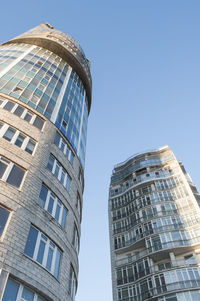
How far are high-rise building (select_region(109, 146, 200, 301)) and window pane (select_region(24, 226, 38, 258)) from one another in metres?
22.2

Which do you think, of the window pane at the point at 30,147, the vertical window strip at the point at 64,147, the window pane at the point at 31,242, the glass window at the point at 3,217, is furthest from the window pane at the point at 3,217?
the vertical window strip at the point at 64,147

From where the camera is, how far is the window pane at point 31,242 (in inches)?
451

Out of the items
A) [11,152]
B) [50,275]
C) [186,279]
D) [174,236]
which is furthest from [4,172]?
[174,236]

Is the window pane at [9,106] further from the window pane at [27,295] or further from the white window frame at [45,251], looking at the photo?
the window pane at [27,295]

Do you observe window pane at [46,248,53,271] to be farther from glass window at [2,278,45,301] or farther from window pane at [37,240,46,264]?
glass window at [2,278,45,301]

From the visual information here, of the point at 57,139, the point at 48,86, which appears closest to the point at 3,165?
the point at 57,139

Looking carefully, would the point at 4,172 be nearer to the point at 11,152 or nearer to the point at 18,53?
the point at 11,152

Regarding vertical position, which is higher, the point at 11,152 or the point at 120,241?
the point at 120,241

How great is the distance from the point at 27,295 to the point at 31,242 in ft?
7.19

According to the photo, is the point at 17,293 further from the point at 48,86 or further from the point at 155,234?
the point at 155,234

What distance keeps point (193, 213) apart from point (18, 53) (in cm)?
3029

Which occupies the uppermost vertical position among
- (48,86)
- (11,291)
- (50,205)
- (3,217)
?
(48,86)

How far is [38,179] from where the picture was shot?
48.1ft

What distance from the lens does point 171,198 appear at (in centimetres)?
4038
